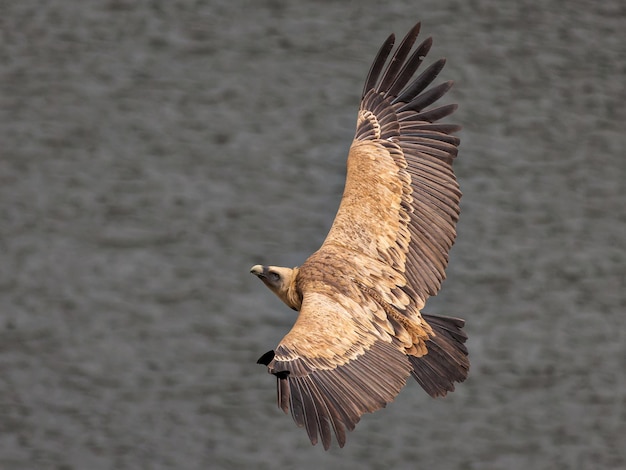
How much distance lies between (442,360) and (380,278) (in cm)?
75

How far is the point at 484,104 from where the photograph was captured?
17.7 meters

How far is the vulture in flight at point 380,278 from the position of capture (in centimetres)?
823

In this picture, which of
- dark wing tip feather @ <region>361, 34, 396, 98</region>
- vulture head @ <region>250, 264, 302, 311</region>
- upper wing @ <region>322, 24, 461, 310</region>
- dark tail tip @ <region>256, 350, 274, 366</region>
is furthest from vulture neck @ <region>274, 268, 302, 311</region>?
dark wing tip feather @ <region>361, 34, 396, 98</region>

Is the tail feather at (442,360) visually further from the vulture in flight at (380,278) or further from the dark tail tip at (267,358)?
the dark tail tip at (267,358)

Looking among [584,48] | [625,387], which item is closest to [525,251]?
[625,387]

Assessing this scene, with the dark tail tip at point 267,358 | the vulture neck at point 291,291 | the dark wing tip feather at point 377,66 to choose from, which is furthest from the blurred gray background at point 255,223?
the dark tail tip at point 267,358

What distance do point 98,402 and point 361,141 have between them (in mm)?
4681

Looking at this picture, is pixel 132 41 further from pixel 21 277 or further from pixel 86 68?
pixel 21 277

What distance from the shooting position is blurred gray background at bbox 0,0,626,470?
13406mm

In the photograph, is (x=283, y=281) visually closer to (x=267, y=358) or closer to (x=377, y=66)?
(x=267, y=358)

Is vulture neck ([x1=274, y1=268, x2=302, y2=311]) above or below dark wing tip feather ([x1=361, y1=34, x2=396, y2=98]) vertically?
below

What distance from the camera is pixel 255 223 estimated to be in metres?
15.5

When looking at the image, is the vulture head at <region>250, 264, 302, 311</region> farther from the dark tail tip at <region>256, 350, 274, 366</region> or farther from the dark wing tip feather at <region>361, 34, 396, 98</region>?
the dark wing tip feather at <region>361, 34, 396, 98</region>

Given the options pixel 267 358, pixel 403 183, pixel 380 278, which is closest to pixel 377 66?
pixel 403 183
